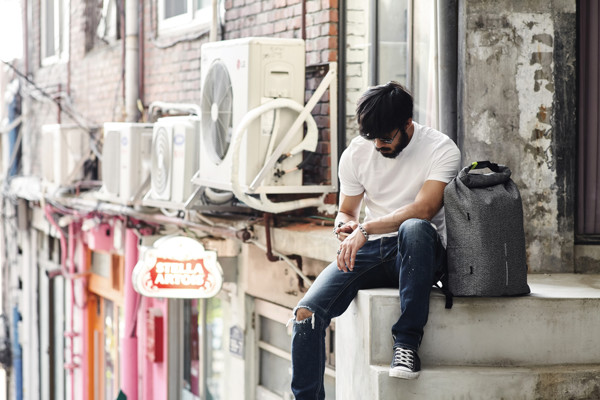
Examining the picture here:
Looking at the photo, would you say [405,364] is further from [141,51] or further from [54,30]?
[54,30]

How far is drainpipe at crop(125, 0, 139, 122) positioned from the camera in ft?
34.7

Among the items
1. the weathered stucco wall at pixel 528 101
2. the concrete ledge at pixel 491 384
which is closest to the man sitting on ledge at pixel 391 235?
the concrete ledge at pixel 491 384

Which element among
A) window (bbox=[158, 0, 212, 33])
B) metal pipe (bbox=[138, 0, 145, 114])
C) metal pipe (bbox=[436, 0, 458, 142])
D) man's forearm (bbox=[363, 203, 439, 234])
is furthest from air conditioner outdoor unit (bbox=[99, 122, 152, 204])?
man's forearm (bbox=[363, 203, 439, 234])

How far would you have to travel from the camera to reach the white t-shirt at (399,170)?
4.96 metres

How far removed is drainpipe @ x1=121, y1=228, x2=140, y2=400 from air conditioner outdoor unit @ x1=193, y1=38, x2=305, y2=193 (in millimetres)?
3189

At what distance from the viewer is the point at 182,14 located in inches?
382

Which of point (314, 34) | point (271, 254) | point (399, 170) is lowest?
point (271, 254)

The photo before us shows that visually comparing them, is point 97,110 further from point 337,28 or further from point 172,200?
point 337,28

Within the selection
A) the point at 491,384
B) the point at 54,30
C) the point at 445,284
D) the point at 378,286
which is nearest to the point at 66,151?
the point at 54,30

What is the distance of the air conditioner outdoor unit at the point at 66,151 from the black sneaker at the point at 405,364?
773 cm

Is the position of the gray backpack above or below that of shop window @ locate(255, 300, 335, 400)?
above

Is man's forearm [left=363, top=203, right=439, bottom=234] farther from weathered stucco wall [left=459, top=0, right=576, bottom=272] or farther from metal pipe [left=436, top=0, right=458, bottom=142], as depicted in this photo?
metal pipe [left=436, top=0, right=458, bottom=142]

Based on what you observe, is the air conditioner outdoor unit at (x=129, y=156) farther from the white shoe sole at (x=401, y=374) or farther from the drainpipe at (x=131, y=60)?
the white shoe sole at (x=401, y=374)

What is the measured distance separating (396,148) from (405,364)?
106 centimetres
